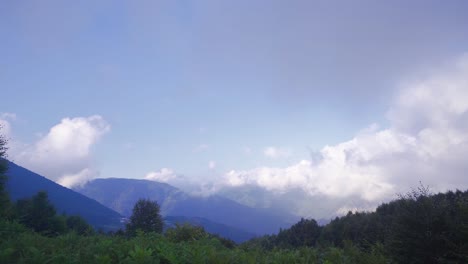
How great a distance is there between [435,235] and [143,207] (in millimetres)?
52226

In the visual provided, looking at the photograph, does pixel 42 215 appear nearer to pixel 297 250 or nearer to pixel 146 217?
pixel 146 217

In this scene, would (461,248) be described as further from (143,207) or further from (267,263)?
(143,207)

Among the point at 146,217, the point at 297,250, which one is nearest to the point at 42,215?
the point at 146,217

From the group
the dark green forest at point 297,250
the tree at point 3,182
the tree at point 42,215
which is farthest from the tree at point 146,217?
the dark green forest at point 297,250

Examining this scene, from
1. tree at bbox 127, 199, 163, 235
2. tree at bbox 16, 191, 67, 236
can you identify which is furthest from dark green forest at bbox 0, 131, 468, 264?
tree at bbox 127, 199, 163, 235

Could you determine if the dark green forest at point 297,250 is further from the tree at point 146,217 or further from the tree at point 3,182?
the tree at point 146,217

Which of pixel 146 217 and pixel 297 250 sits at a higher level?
pixel 146 217

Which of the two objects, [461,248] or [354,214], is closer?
[461,248]

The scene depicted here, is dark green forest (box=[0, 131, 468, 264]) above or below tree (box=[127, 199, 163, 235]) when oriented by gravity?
below

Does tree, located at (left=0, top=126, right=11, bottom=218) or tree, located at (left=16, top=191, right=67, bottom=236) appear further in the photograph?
tree, located at (left=16, top=191, right=67, bottom=236)

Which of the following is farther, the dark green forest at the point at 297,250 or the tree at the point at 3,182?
the tree at the point at 3,182

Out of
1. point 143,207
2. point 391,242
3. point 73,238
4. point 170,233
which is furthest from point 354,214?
point 73,238

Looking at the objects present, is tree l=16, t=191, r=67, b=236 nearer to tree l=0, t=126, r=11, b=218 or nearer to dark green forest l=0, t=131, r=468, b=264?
tree l=0, t=126, r=11, b=218

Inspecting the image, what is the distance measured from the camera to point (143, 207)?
5962cm
